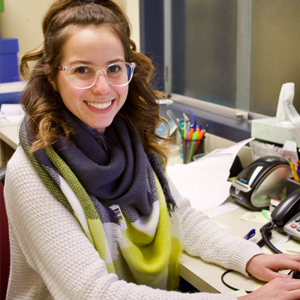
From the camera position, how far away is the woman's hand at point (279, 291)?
0.78m

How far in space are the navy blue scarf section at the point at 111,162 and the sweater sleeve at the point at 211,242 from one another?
7cm

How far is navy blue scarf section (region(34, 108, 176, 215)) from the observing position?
0.91 metres

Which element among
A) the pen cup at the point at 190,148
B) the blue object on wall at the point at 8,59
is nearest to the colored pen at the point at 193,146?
the pen cup at the point at 190,148

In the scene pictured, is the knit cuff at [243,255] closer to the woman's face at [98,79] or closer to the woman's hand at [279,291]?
the woman's hand at [279,291]

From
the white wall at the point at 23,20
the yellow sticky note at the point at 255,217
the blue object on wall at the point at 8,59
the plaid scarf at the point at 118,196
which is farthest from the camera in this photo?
the white wall at the point at 23,20

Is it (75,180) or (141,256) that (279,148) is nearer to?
(141,256)

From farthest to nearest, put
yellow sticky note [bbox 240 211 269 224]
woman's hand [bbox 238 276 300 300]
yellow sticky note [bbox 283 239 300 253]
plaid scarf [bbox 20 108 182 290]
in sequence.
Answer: yellow sticky note [bbox 240 211 269 224]
yellow sticky note [bbox 283 239 300 253]
plaid scarf [bbox 20 108 182 290]
woman's hand [bbox 238 276 300 300]

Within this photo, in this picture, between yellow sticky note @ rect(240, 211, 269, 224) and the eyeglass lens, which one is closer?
the eyeglass lens

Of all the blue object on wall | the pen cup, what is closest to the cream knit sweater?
the pen cup

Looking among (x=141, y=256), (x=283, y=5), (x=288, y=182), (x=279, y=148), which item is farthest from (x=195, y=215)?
(x=283, y=5)

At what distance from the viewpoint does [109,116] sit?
3.22 ft

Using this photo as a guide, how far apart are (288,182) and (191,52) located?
49.3 inches

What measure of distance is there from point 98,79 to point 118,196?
319 mm

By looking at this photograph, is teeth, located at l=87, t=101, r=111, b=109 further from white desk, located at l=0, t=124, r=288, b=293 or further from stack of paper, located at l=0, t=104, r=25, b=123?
stack of paper, located at l=0, t=104, r=25, b=123
